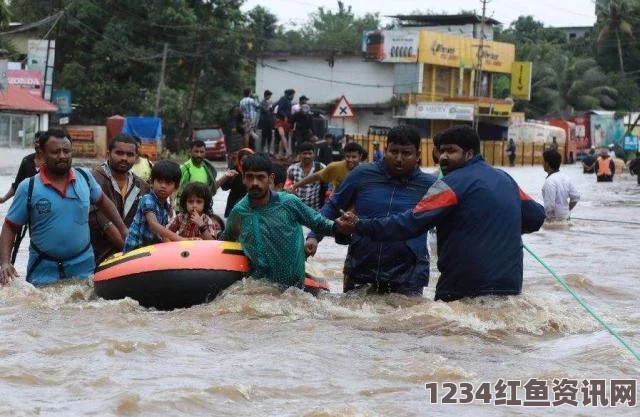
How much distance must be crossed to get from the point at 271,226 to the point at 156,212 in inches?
41.2

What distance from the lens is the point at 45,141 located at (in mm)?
8789

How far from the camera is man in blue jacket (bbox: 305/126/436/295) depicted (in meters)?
8.52

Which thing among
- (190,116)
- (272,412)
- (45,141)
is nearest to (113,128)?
(190,116)

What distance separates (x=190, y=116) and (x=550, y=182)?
3557 centimetres

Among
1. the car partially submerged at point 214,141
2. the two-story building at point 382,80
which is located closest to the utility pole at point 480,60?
the two-story building at point 382,80

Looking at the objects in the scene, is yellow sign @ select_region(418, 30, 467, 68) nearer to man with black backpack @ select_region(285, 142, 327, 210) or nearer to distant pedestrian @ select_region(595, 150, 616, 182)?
distant pedestrian @ select_region(595, 150, 616, 182)

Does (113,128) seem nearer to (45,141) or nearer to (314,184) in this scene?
(314,184)

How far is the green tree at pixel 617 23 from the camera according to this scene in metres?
89.8

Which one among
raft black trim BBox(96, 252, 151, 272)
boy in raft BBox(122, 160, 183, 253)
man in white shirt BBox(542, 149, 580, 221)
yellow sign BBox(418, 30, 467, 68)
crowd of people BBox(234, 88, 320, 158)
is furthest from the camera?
yellow sign BBox(418, 30, 467, 68)

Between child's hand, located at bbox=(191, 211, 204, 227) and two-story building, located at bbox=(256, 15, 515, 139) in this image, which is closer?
child's hand, located at bbox=(191, 211, 204, 227)

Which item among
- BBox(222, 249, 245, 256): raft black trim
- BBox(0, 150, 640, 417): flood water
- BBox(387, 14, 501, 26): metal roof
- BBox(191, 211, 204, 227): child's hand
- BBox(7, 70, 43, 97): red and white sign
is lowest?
BBox(0, 150, 640, 417): flood water

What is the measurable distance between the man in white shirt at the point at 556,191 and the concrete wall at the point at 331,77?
158 ft

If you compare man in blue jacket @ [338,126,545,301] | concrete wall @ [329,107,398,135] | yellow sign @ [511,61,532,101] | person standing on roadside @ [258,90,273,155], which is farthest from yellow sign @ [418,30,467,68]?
man in blue jacket @ [338,126,545,301]

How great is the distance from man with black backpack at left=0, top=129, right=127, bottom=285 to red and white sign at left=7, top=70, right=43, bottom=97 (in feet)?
132
